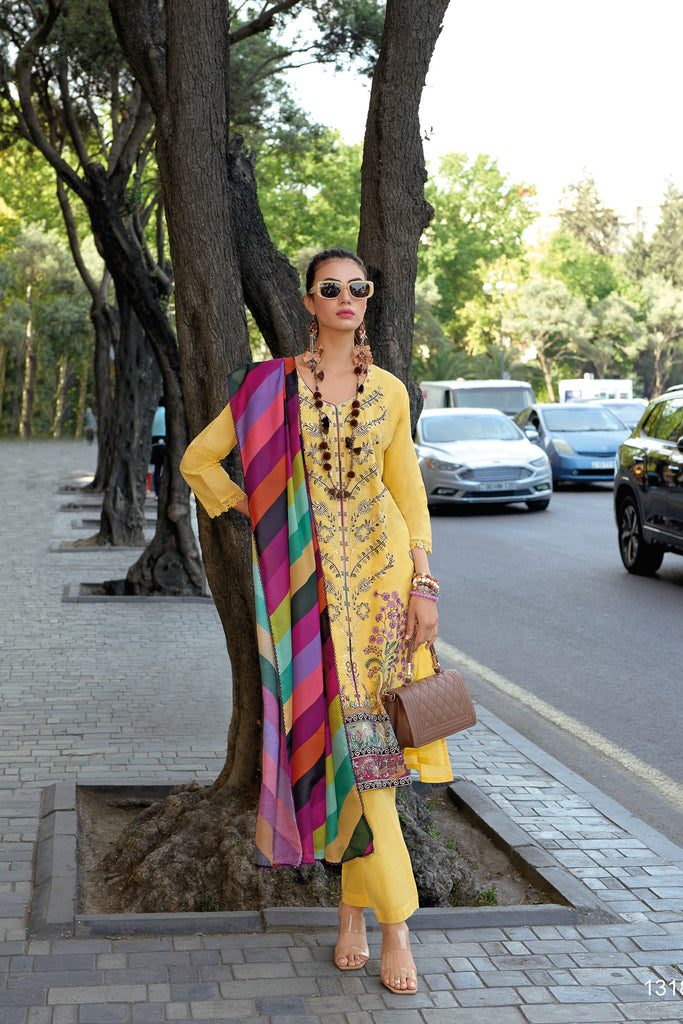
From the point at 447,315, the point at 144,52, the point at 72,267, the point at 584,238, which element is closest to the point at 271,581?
the point at 144,52

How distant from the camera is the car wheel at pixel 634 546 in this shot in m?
12.5

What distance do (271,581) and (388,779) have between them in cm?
66

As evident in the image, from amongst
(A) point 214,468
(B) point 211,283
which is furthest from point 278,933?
(B) point 211,283

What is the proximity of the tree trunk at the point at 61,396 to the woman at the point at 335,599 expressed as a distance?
208 ft

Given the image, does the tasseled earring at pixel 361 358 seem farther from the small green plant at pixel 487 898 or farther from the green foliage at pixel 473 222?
the green foliage at pixel 473 222

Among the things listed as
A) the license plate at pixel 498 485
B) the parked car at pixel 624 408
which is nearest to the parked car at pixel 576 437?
the parked car at pixel 624 408

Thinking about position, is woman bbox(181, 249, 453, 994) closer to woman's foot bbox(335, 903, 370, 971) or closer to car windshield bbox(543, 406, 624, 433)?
woman's foot bbox(335, 903, 370, 971)

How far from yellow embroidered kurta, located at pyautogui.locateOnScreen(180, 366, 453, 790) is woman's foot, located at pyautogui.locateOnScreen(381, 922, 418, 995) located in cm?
41

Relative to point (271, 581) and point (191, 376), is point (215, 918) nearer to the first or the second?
point (271, 581)

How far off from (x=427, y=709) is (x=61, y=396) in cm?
6580

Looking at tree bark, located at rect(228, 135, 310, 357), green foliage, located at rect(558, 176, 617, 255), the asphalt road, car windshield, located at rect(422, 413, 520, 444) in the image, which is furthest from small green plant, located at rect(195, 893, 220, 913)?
green foliage, located at rect(558, 176, 617, 255)

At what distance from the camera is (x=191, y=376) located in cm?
A: 500

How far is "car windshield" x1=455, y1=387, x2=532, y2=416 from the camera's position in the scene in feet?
107

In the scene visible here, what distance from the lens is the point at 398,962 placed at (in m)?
3.61
